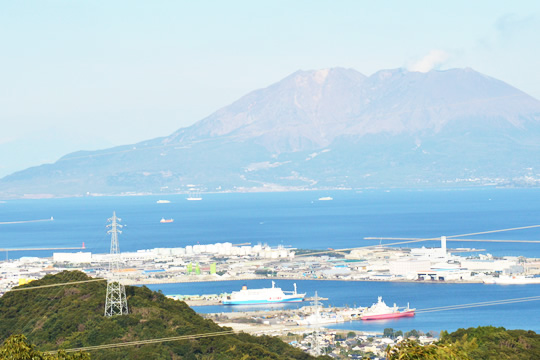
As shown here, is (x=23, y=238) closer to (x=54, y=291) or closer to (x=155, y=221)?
(x=155, y=221)

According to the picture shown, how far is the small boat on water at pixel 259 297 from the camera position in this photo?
48.2 metres

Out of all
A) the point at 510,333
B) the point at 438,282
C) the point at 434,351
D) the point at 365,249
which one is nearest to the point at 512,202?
the point at 365,249

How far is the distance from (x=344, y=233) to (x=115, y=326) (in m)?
70.7

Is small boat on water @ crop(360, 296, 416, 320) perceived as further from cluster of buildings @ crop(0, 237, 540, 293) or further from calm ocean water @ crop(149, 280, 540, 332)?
cluster of buildings @ crop(0, 237, 540, 293)

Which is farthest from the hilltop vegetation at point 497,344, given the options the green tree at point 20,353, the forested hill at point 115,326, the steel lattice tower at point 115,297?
the steel lattice tower at point 115,297

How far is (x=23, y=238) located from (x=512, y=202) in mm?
80053

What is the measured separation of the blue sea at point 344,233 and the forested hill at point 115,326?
52.0 feet

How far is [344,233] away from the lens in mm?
92875

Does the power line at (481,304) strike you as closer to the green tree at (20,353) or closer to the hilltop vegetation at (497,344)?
the hilltop vegetation at (497,344)

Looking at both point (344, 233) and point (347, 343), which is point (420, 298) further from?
point (344, 233)

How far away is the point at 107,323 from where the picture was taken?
2327 centimetres

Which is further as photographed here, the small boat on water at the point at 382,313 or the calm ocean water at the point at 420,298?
the small boat on water at the point at 382,313

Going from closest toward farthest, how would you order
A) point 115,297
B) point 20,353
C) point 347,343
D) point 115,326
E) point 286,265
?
point 20,353, point 115,326, point 115,297, point 347,343, point 286,265

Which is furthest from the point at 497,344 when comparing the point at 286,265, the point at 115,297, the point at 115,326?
the point at 286,265
